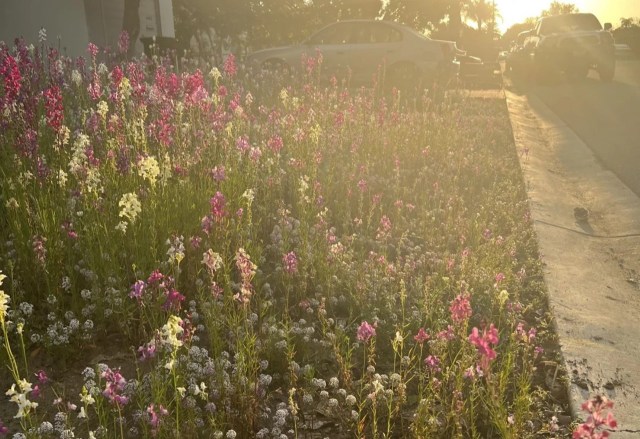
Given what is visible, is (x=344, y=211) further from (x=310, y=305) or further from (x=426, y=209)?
(x=310, y=305)

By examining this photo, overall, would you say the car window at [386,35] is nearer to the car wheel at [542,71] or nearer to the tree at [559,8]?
the car wheel at [542,71]

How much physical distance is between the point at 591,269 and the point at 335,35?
1515 centimetres

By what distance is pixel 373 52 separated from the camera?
19.1 m

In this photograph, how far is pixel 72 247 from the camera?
4652 millimetres

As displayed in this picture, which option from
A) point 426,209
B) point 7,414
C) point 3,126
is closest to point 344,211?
point 426,209

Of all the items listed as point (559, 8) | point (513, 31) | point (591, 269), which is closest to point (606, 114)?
point (591, 269)

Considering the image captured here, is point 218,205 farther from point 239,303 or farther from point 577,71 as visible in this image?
point 577,71

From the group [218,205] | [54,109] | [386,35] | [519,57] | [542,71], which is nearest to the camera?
[218,205]

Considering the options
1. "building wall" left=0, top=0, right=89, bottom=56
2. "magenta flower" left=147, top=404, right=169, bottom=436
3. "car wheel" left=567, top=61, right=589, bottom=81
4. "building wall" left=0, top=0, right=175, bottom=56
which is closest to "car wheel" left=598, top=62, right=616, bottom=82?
"car wheel" left=567, top=61, right=589, bottom=81

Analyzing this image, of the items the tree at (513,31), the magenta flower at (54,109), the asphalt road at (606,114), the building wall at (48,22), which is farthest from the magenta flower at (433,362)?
the tree at (513,31)

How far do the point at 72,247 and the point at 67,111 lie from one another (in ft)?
13.3

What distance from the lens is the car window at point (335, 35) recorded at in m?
19.3

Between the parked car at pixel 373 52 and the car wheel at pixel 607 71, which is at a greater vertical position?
the parked car at pixel 373 52

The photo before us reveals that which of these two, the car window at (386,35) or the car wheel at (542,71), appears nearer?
the car window at (386,35)
